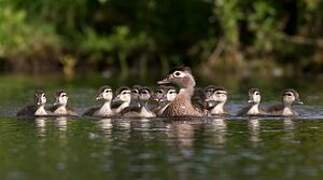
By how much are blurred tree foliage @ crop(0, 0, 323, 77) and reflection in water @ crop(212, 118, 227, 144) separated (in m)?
21.3

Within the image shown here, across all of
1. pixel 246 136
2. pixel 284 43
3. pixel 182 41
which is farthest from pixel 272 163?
pixel 182 41

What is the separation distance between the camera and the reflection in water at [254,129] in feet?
58.4

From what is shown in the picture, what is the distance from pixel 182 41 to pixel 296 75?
6.63m

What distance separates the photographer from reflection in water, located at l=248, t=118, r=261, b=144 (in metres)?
17.8

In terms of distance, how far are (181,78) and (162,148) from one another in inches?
221

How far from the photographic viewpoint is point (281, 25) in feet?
143

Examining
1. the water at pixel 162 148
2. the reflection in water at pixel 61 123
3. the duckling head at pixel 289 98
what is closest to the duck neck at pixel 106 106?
the water at pixel 162 148

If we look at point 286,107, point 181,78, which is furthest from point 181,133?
point 286,107

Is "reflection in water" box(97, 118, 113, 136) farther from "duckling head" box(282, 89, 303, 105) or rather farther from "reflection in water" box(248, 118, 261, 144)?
"duckling head" box(282, 89, 303, 105)

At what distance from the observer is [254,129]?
1961cm

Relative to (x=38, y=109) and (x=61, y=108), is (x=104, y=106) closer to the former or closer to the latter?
(x=61, y=108)

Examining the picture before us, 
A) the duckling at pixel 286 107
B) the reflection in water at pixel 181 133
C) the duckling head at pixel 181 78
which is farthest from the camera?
the duckling at pixel 286 107

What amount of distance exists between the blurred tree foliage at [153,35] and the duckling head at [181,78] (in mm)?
20344

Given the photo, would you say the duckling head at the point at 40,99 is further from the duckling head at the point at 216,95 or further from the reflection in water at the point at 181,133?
the duckling head at the point at 216,95
